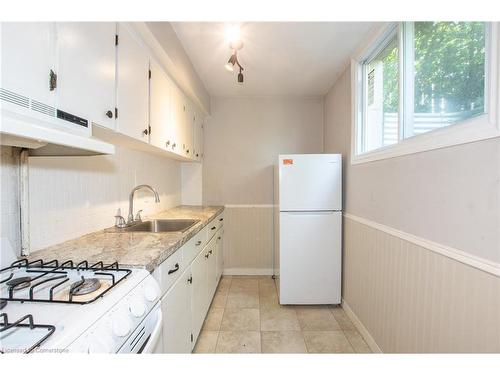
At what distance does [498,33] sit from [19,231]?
6.79 feet

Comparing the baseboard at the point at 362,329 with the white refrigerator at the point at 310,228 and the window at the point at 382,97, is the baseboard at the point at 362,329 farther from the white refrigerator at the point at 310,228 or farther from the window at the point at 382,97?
the window at the point at 382,97

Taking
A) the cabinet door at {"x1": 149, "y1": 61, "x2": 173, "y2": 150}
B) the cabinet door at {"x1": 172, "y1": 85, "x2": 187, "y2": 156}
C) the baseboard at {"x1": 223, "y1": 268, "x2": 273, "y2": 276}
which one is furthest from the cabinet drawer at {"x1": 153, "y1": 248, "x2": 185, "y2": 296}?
the baseboard at {"x1": 223, "y1": 268, "x2": 273, "y2": 276}

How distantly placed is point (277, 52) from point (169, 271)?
203cm

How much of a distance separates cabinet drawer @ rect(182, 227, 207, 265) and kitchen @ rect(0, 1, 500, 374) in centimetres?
2

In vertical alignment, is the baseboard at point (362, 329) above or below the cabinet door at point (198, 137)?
below

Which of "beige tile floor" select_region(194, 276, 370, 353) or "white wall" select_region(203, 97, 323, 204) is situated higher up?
"white wall" select_region(203, 97, 323, 204)

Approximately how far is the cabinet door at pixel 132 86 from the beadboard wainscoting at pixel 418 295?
175 centimetres

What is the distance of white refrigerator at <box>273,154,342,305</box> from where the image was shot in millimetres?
2350

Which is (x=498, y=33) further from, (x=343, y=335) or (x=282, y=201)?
(x=343, y=335)

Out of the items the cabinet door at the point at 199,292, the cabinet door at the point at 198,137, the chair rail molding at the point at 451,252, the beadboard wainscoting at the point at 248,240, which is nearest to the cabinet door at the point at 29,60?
the cabinet door at the point at 199,292

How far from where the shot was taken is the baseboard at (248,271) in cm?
326

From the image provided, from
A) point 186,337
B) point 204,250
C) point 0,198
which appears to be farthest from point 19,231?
point 204,250

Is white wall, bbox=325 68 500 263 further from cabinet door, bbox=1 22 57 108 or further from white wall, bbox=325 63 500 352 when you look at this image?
cabinet door, bbox=1 22 57 108

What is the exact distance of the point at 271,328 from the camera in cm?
205
